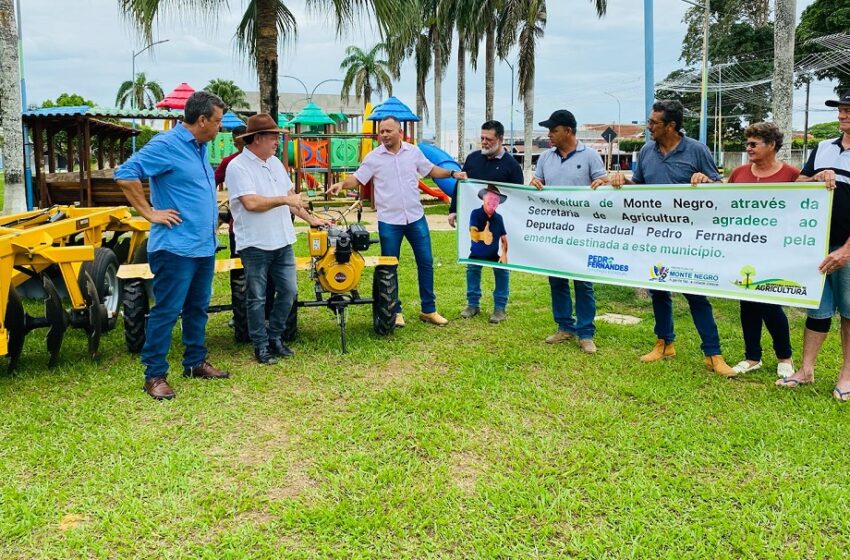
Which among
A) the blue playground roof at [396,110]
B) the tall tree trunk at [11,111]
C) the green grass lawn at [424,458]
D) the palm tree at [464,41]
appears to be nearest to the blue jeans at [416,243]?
the green grass lawn at [424,458]

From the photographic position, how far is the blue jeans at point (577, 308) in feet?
20.0

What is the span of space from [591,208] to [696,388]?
1726 millimetres

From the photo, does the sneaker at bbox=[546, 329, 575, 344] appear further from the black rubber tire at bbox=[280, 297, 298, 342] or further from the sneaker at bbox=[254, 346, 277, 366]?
the sneaker at bbox=[254, 346, 277, 366]

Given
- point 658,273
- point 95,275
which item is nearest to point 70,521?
point 95,275

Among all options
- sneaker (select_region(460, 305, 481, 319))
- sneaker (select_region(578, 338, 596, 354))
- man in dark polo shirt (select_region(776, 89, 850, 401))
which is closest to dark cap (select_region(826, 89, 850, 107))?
man in dark polo shirt (select_region(776, 89, 850, 401))

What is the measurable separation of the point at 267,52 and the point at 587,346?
726 cm

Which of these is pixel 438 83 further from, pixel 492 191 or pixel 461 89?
pixel 492 191

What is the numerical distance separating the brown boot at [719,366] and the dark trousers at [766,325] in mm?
244

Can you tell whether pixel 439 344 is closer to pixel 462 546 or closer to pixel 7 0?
pixel 462 546

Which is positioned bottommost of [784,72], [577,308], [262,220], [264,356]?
[264,356]

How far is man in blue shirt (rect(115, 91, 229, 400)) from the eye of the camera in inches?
184

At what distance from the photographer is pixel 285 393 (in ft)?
16.5

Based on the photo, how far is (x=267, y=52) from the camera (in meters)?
10.8

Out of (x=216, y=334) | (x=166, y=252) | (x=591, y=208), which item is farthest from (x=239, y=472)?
(x=591, y=208)
